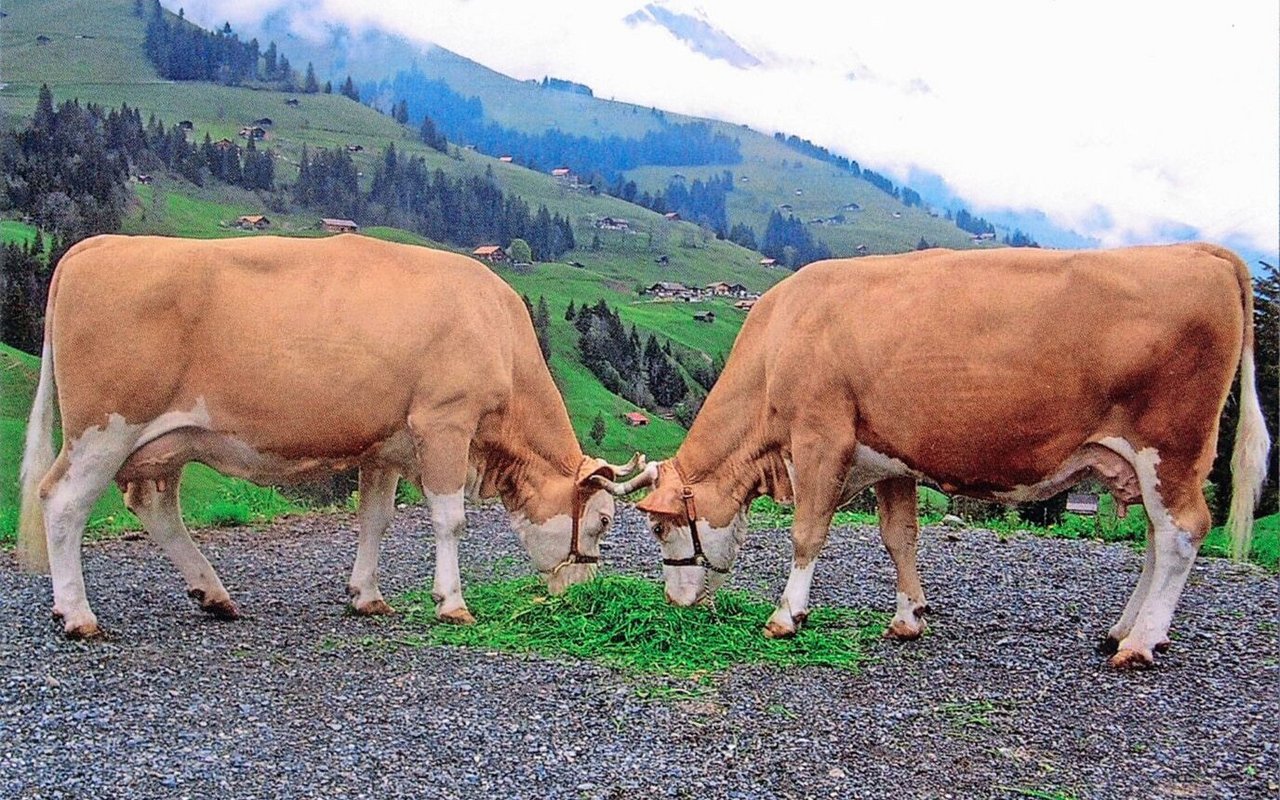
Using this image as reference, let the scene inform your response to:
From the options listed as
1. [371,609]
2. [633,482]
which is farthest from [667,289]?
[371,609]

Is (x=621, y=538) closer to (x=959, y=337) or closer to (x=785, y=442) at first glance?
(x=785, y=442)

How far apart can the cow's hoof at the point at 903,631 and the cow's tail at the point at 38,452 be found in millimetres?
6611

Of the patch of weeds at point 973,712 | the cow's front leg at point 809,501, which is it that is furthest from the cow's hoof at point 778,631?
the patch of weeds at point 973,712

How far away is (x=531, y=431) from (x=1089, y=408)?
4.60 metres

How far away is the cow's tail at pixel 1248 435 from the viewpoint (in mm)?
8156

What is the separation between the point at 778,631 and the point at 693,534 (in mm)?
1198

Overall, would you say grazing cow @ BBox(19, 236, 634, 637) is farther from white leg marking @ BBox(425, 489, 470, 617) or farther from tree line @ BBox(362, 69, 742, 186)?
tree line @ BBox(362, 69, 742, 186)

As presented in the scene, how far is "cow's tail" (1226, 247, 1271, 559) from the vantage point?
8.16 metres

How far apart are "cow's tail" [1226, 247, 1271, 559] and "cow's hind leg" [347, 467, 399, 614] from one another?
6721 mm

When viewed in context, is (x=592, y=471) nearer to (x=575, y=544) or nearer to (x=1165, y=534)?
(x=575, y=544)

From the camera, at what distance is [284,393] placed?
8.70 meters

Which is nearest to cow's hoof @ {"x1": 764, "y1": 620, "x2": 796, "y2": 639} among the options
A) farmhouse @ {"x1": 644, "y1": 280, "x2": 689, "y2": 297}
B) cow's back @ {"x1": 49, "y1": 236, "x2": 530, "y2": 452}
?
cow's back @ {"x1": 49, "y1": 236, "x2": 530, "y2": 452}

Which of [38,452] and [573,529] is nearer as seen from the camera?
[38,452]

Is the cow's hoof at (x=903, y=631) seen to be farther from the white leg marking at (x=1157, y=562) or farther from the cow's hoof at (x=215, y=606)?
the cow's hoof at (x=215, y=606)
